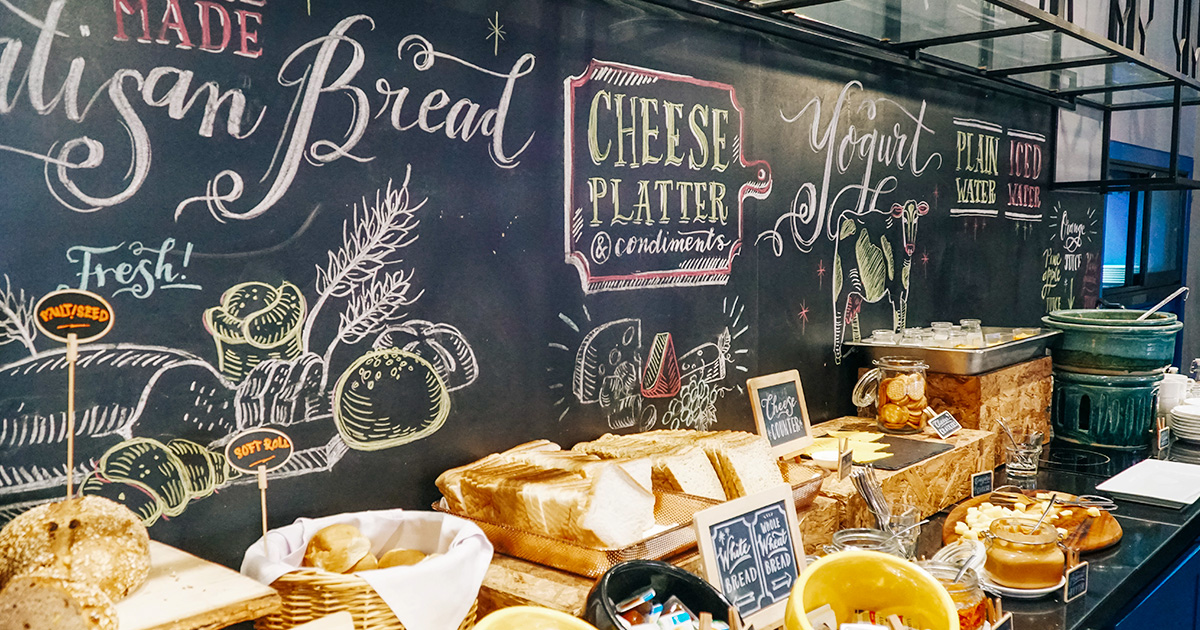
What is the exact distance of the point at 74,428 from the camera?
1429 mm

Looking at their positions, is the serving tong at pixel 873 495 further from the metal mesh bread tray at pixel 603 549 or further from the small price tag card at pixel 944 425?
the small price tag card at pixel 944 425

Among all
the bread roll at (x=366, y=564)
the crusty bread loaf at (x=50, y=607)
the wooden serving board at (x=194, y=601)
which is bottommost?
the bread roll at (x=366, y=564)

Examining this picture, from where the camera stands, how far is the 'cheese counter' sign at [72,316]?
123cm

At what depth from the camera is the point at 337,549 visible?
150cm

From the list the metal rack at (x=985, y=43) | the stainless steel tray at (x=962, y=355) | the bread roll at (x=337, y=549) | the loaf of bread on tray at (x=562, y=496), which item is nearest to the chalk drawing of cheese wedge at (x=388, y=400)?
the loaf of bread on tray at (x=562, y=496)

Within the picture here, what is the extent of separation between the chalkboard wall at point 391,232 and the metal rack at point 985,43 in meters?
0.10

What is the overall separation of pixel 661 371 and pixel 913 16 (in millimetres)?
1335

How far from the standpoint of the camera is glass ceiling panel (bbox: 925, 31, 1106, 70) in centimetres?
292

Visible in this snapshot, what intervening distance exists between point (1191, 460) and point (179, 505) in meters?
3.40

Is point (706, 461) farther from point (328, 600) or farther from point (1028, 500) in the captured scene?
point (1028, 500)

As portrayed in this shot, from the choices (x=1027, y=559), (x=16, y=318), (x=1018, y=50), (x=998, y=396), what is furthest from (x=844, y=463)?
(x=16, y=318)

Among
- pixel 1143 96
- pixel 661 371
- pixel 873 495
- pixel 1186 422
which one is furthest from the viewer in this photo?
pixel 1143 96

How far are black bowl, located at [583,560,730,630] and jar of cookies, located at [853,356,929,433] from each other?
1.68 meters

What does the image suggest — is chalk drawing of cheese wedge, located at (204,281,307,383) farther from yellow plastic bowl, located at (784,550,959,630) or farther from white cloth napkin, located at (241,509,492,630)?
yellow plastic bowl, located at (784,550,959,630)
